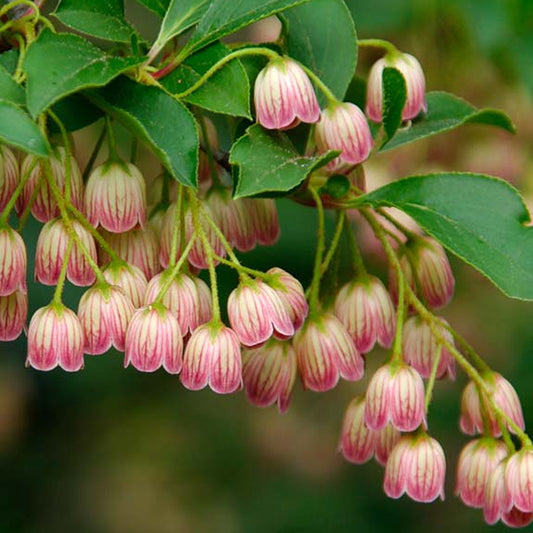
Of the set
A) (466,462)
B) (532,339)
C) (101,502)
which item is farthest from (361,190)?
(101,502)

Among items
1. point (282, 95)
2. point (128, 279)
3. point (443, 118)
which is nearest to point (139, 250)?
point (128, 279)

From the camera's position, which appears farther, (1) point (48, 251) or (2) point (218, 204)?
(2) point (218, 204)

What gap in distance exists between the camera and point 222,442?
4.93 meters

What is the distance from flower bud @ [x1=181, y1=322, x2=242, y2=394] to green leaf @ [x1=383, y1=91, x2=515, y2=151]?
0.39 m

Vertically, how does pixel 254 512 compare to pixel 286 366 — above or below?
below

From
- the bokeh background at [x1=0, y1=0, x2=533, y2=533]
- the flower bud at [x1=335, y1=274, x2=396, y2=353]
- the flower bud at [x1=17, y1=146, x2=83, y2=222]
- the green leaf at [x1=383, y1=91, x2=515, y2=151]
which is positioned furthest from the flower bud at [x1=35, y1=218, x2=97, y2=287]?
the bokeh background at [x1=0, y1=0, x2=533, y2=533]

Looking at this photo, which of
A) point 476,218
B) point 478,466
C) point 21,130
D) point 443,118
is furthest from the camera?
point 443,118

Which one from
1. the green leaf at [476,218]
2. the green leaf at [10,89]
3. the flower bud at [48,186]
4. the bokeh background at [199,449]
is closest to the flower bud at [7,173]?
the flower bud at [48,186]

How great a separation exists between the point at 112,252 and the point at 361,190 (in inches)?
14.0

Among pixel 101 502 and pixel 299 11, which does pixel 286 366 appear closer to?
pixel 299 11

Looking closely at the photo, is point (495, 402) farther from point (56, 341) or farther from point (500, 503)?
point (56, 341)

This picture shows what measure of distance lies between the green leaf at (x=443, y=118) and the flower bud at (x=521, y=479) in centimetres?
45

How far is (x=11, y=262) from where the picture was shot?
1536mm

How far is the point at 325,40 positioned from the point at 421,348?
0.44m
